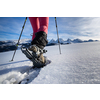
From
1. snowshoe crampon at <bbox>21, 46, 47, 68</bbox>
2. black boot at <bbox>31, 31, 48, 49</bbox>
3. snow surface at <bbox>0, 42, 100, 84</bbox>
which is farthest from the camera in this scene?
black boot at <bbox>31, 31, 48, 49</bbox>

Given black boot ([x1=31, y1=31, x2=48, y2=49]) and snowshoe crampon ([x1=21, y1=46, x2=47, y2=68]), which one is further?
black boot ([x1=31, y1=31, x2=48, y2=49])

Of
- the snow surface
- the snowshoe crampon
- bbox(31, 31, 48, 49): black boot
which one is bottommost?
the snow surface

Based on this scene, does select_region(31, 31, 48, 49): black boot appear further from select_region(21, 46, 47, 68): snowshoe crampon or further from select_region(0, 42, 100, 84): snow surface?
select_region(0, 42, 100, 84): snow surface

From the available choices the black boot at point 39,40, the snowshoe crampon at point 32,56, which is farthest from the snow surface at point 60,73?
the black boot at point 39,40

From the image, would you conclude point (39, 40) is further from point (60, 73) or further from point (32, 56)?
point (60, 73)

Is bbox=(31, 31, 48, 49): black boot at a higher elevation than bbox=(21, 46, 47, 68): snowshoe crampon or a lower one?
higher

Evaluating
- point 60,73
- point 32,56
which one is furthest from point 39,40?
point 60,73

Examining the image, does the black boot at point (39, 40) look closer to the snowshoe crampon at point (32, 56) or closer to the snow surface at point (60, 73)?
the snowshoe crampon at point (32, 56)

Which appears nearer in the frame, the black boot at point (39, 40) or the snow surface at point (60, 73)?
the snow surface at point (60, 73)

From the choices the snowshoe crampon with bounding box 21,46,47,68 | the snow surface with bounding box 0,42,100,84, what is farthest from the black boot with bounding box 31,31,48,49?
the snow surface with bounding box 0,42,100,84
